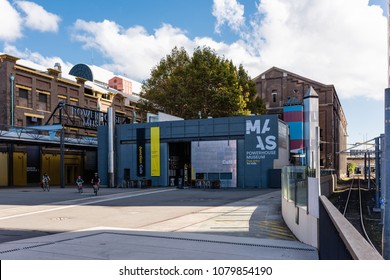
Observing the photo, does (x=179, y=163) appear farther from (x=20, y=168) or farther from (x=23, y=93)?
(x=23, y=93)

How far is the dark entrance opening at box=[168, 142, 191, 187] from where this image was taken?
45594 mm

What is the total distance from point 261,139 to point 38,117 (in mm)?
30929

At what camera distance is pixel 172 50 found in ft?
201

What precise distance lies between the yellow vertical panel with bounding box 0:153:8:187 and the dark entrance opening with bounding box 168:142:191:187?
2018cm

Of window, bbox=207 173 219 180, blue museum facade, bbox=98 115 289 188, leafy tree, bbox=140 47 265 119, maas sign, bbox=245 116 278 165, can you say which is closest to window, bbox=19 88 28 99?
blue museum facade, bbox=98 115 289 188

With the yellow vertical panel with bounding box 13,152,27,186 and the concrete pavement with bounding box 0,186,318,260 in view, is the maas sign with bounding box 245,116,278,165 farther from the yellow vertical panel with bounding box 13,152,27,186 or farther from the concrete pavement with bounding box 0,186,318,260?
the yellow vertical panel with bounding box 13,152,27,186

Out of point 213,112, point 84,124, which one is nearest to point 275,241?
point 84,124

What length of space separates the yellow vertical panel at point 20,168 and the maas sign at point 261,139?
2913cm

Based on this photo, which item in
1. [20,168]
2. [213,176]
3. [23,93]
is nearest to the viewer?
[213,176]

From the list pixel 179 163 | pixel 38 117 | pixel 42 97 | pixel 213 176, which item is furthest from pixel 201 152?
pixel 42 97

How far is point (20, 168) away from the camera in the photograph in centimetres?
5147

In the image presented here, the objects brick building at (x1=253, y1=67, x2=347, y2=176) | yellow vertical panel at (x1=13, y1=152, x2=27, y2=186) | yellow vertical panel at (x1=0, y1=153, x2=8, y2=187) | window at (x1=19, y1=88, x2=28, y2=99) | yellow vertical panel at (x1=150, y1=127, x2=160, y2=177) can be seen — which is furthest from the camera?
brick building at (x1=253, y1=67, x2=347, y2=176)

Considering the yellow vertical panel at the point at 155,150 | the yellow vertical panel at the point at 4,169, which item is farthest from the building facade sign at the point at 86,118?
the yellow vertical panel at the point at 4,169

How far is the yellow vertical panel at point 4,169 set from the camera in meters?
48.4
